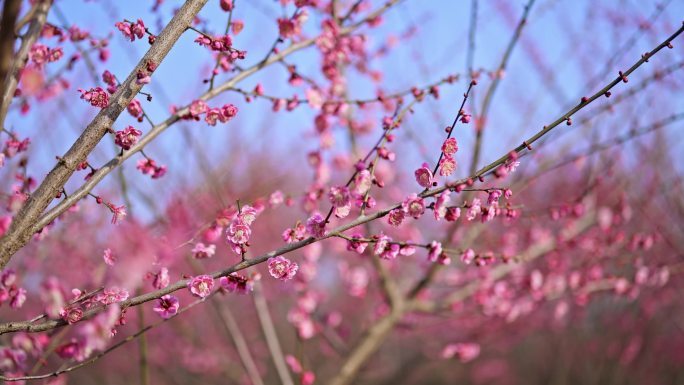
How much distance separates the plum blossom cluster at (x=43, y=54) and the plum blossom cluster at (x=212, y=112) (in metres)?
0.63

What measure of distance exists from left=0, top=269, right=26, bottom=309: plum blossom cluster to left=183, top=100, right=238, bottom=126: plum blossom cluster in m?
0.97

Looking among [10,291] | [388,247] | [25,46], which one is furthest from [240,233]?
[25,46]

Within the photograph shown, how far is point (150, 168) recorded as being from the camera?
7.60 feet

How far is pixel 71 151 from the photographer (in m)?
1.75

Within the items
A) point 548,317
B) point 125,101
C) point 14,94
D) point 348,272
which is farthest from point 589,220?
point 14,94

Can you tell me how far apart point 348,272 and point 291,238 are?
11.7ft

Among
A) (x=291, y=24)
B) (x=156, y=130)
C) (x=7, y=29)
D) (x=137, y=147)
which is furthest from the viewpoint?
(x=291, y=24)

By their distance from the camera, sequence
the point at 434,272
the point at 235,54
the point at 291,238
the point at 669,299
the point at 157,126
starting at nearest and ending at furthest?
1. the point at 291,238
2. the point at 235,54
3. the point at 157,126
4. the point at 434,272
5. the point at 669,299

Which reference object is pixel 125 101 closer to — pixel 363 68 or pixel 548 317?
pixel 363 68

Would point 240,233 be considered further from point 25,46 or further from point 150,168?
point 25,46

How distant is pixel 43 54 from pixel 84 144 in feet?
2.43

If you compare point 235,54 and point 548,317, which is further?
point 548,317

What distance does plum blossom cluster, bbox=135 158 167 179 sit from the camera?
2.31 metres

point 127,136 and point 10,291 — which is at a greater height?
point 127,136
